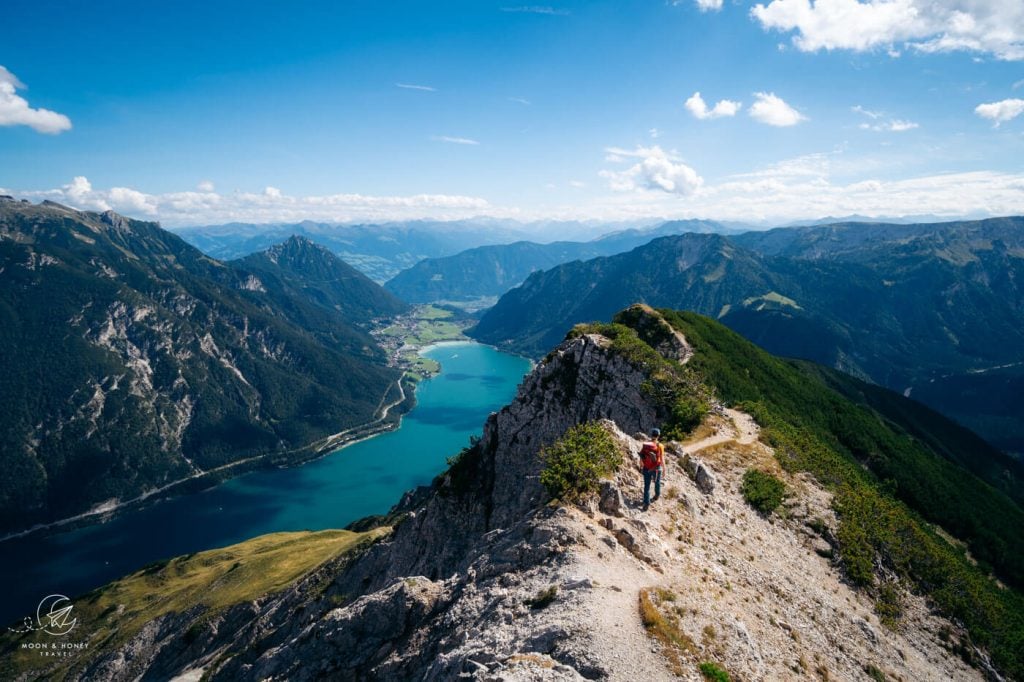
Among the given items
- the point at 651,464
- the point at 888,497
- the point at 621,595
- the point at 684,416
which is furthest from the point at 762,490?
the point at 888,497

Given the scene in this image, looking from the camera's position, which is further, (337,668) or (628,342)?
(628,342)

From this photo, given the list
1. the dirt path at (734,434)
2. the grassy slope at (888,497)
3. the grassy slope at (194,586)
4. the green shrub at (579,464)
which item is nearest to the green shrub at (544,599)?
the green shrub at (579,464)

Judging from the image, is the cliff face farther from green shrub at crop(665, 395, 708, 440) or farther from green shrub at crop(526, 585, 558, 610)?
green shrub at crop(665, 395, 708, 440)

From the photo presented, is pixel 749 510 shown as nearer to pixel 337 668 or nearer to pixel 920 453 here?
pixel 337 668

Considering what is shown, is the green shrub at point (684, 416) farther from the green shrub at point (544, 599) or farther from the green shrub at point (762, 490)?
the green shrub at point (544, 599)

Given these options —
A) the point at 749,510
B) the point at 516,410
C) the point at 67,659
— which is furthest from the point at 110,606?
the point at 749,510

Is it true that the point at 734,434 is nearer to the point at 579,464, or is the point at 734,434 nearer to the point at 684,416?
the point at 684,416

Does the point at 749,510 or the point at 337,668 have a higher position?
the point at 749,510
